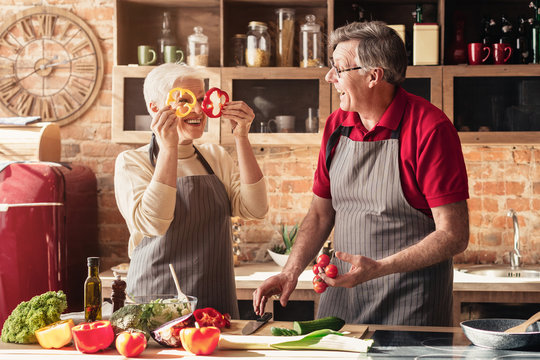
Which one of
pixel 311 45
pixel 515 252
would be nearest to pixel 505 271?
pixel 515 252

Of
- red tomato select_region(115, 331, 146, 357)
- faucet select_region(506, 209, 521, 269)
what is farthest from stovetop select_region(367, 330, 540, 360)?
faucet select_region(506, 209, 521, 269)

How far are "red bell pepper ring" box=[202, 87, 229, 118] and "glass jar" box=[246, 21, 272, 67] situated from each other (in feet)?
4.30

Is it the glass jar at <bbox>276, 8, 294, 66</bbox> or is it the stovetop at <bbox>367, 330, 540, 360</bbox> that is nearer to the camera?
the stovetop at <bbox>367, 330, 540, 360</bbox>

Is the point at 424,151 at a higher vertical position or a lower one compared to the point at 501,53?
lower

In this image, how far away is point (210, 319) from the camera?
1.85 meters

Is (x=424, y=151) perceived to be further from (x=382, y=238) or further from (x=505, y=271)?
(x=505, y=271)

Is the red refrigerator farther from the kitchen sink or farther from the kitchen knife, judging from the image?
the kitchen sink

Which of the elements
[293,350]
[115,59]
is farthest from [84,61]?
[293,350]

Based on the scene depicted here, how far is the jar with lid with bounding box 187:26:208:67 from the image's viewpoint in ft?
11.9

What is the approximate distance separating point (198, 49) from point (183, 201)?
161cm

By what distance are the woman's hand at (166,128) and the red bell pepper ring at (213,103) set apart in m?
0.14

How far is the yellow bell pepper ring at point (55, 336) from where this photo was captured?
5.56 feet

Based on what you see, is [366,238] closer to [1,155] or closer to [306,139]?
[306,139]

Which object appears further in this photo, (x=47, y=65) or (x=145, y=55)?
(x=47, y=65)
